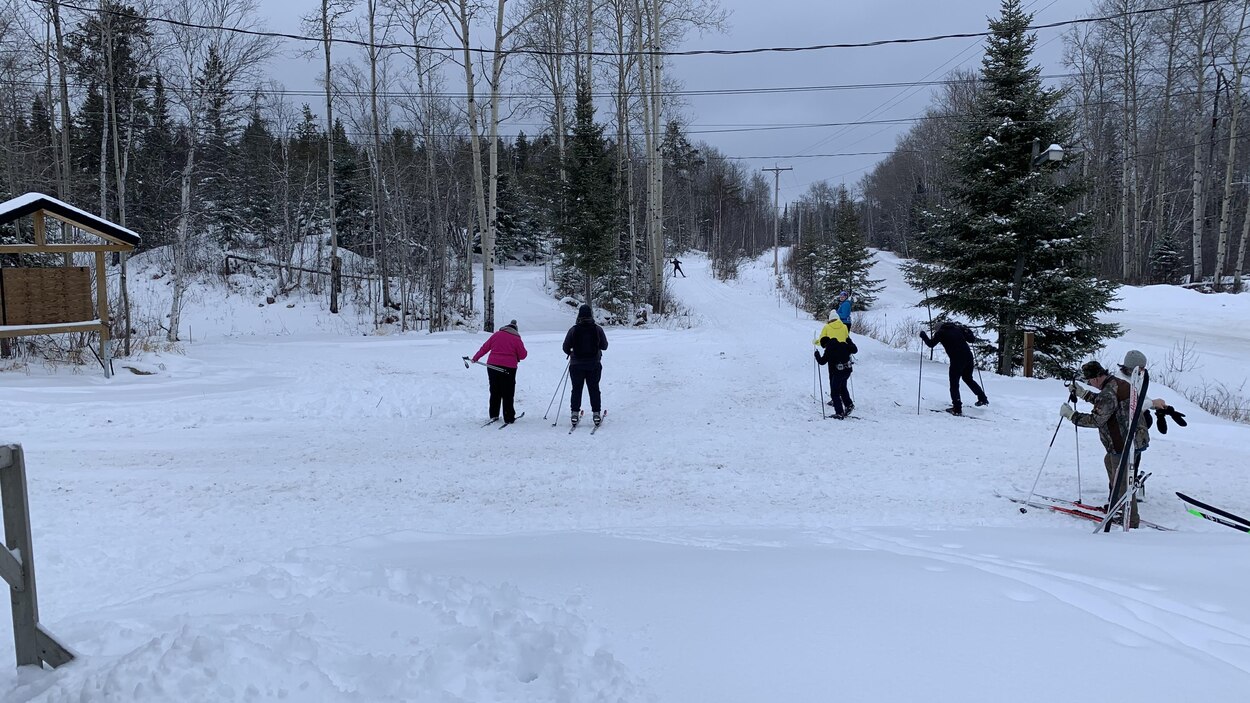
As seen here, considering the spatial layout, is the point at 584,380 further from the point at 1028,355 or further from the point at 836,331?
the point at 1028,355

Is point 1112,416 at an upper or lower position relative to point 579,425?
upper

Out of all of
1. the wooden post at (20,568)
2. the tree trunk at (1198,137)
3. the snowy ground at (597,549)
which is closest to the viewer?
the wooden post at (20,568)

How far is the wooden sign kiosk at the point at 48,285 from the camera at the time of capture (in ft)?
34.1

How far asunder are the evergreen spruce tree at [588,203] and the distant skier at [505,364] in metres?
14.8

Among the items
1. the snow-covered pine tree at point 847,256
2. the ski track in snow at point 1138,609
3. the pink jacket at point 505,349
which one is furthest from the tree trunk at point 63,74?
the snow-covered pine tree at point 847,256

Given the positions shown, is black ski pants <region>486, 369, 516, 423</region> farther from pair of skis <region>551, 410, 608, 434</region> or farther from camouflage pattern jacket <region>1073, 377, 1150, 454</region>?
camouflage pattern jacket <region>1073, 377, 1150, 454</region>

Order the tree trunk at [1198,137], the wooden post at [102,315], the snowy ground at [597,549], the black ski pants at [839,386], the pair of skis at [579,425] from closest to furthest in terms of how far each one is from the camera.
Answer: the snowy ground at [597,549] → the pair of skis at [579,425] → the black ski pants at [839,386] → the wooden post at [102,315] → the tree trunk at [1198,137]

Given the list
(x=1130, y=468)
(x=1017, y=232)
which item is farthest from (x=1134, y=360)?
(x=1017, y=232)

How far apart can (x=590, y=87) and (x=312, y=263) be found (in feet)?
58.3

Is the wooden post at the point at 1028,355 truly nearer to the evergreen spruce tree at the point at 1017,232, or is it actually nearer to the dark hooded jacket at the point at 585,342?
the evergreen spruce tree at the point at 1017,232

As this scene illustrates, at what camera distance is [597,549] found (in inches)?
193

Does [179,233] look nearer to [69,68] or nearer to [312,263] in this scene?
[69,68]

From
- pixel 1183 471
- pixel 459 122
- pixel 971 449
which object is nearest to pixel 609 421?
pixel 971 449

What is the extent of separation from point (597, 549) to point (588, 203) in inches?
808
